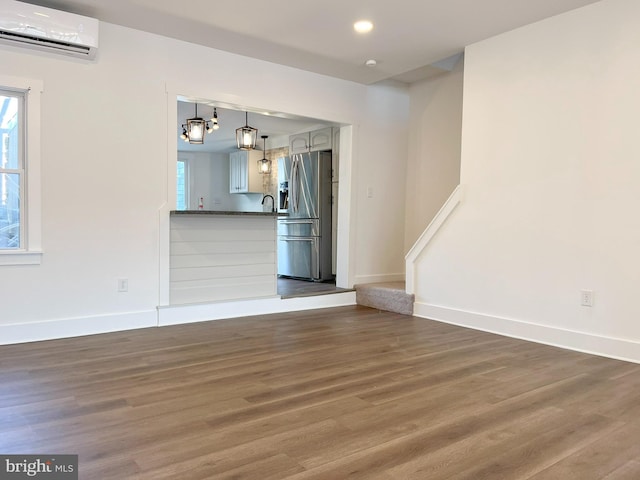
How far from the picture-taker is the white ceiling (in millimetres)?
3570

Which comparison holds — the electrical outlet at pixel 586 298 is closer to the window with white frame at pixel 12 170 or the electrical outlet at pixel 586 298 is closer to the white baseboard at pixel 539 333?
the white baseboard at pixel 539 333

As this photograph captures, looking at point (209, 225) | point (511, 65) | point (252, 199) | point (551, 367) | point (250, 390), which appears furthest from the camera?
point (252, 199)

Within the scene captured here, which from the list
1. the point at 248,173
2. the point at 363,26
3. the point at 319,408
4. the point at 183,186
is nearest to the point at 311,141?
the point at 248,173

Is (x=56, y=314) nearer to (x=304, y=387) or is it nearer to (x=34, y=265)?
(x=34, y=265)

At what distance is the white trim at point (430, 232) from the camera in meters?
4.56

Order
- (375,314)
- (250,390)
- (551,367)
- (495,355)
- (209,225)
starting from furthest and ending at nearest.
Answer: (375,314) < (209,225) < (495,355) < (551,367) < (250,390)

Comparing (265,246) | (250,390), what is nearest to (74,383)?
(250,390)

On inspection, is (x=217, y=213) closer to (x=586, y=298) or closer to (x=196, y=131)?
(x=196, y=131)

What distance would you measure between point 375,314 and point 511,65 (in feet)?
9.08

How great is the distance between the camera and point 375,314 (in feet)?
16.5

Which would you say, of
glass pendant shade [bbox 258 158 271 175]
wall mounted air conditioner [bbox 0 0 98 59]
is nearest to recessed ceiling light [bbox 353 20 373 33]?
wall mounted air conditioner [bbox 0 0 98 59]

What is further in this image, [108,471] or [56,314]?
[56,314]

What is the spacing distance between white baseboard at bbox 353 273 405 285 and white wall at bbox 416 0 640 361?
1.25 metres

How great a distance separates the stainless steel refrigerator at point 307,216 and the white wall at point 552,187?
221cm
